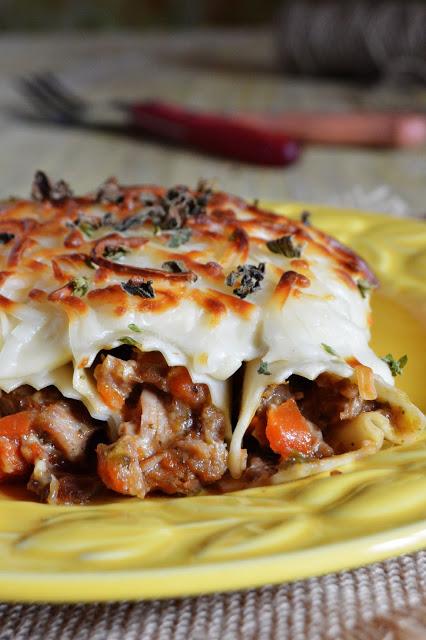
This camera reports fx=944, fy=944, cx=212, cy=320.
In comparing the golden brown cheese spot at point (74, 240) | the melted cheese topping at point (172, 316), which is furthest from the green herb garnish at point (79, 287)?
the golden brown cheese spot at point (74, 240)

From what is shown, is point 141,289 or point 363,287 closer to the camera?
point 141,289

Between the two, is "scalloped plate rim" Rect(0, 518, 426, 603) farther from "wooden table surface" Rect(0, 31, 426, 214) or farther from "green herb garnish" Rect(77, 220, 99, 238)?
"wooden table surface" Rect(0, 31, 426, 214)

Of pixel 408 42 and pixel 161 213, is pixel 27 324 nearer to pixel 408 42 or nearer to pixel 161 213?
pixel 161 213

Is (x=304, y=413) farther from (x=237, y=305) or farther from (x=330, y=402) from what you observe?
(x=237, y=305)

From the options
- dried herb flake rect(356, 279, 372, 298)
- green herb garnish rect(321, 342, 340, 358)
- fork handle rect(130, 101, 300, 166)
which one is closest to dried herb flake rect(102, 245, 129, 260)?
green herb garnish rect(321, 342, 340, 358)

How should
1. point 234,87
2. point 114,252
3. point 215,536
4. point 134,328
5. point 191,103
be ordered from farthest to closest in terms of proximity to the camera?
point 234,87, point 191,103, point 114,252, point 134,328, point 215,536

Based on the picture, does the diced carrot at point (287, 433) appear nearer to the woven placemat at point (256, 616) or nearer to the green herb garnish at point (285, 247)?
the woven placemat at point (256, 616)

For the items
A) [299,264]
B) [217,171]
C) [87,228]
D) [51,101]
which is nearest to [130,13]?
[51,101]
